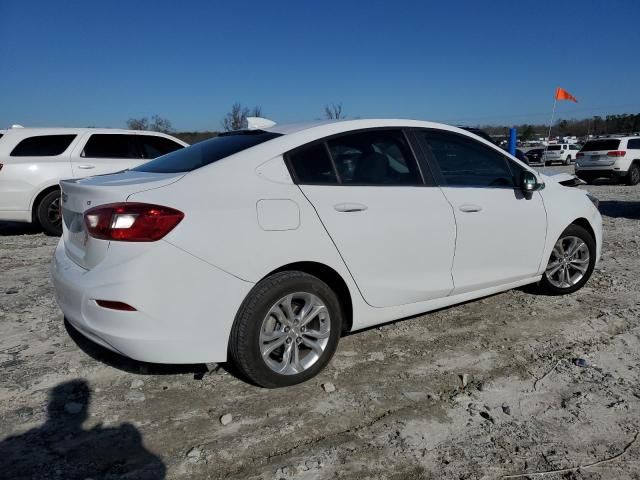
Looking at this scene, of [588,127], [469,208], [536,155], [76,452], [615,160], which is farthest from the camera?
[588,127]

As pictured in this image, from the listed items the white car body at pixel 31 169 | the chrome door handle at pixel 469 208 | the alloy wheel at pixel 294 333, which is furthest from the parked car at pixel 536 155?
the alloy wheel at pixel 294 333

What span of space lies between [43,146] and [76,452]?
6709 mm

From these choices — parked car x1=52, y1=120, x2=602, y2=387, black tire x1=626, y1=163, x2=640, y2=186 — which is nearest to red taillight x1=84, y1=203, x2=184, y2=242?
parked car x1=52, y1=120, x2=602, y2=387

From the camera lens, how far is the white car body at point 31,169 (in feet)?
24.3

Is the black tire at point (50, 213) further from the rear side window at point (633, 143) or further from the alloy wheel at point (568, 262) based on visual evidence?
the rear side window at point (633, 143)

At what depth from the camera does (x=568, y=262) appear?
4.61 m

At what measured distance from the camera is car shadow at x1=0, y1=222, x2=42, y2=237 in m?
8.39

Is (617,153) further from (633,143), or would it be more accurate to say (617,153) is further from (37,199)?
(37,199)

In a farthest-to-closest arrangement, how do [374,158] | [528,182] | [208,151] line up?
[528,182]
[374,158]
[208,151]

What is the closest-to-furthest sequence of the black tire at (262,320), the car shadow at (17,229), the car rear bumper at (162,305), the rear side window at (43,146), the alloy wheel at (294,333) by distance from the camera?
the car rear bumper at (162,305), the black tire at (262,320), the alloy wheel at (294,333), the rear side window at (43,146), the car shadow at (17,229)

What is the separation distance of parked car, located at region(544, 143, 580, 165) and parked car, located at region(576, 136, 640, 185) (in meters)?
16.3

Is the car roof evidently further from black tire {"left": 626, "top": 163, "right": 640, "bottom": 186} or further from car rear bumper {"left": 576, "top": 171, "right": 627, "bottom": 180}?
black tire {"left": 626, "top": 163, "right": 640, "bottom": 186}

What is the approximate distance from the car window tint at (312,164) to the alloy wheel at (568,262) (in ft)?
8.11

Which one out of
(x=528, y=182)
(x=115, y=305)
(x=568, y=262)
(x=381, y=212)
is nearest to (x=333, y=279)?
(x=381, y=212)
